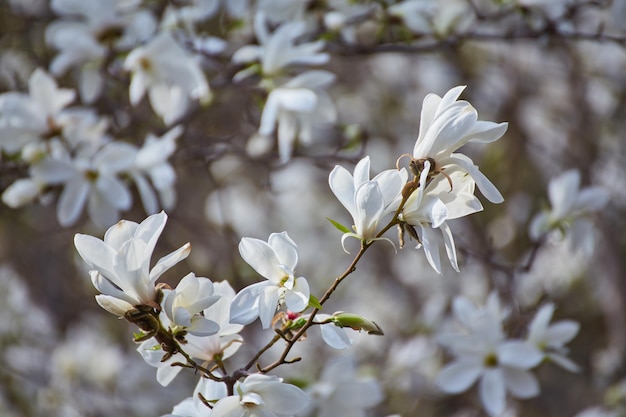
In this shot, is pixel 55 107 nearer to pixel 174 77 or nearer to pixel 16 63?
pixel 174 77

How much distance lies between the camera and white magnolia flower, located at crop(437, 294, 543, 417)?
1206mm

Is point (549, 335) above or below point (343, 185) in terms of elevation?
below

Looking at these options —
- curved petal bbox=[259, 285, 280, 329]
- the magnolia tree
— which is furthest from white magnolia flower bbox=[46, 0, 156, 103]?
curved petal bbox=[259, 285, 280, 329]

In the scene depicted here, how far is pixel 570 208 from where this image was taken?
4.61 feet

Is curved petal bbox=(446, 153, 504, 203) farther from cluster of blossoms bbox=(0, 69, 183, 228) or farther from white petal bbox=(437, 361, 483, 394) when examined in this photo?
cluster of blossoms bbox=(0, 69, 183, 228)

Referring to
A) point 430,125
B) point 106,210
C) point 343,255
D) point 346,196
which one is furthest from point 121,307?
point 343,255

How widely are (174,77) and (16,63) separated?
116 centimetres

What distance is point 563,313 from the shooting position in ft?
9.14

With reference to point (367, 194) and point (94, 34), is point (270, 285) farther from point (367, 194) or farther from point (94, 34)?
point (94, 34)

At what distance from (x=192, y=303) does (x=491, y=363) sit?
0.73 meters

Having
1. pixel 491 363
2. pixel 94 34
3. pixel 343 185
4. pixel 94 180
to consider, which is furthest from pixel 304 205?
pixel 343 185

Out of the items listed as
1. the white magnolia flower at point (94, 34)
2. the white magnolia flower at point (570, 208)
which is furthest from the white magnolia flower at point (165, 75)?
the white magnolia flower at point (570, 208)

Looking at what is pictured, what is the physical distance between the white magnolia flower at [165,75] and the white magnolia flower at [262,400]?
840 millimetres

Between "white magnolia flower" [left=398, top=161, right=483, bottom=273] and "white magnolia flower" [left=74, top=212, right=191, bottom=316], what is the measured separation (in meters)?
0.24
